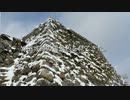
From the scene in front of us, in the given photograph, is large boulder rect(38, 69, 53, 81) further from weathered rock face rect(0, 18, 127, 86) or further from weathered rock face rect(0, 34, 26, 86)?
weathered rock face rect(0, 34, 26, 86)

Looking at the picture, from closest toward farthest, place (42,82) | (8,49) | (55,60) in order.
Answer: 1. (42,82)
2. (55,60)
3. (8,49)

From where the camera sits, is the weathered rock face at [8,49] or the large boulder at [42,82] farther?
the weathered rock face at [8,49]

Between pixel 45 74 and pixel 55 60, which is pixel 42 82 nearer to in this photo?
pixel 45 74

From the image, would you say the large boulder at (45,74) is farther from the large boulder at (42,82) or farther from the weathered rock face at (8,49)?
the weathered rock face at (8,49)

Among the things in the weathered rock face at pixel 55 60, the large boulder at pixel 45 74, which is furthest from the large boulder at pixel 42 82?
the large boulder at pixel 45 74

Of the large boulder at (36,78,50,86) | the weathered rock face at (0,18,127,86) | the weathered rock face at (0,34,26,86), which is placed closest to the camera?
the large boulder at (36,78,50,86)

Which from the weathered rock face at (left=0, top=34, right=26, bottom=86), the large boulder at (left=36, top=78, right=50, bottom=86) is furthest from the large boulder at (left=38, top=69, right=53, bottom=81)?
the weathered rock face at (left=0, top=34, right=26, bottom=86)

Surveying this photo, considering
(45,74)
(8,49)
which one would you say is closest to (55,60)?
(45,74)

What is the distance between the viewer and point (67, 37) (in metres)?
10.8

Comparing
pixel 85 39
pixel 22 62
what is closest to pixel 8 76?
pixel 22 62

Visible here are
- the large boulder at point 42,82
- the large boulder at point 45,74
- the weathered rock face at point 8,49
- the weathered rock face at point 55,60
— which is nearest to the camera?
the large boulder at point 42,82
